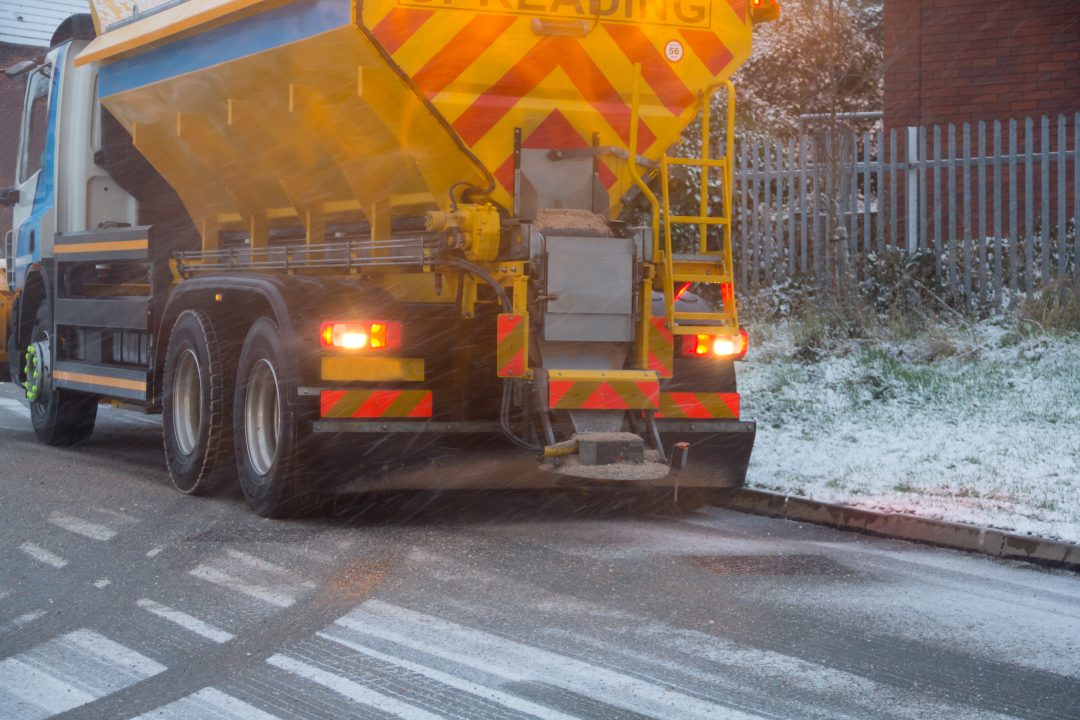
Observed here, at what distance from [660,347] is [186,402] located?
3.12 metres

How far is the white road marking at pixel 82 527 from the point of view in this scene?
24.7ft

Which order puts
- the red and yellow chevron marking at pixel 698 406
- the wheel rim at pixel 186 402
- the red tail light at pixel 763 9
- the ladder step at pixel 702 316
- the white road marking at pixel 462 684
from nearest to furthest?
the white road marking at pixel 462 684 → the ladder step at pixel 702 316 → the red and yellow chevron marking at pixel 698 406 → the red tail light at pixel 763 9 → the wheel rim at pixel 186 402

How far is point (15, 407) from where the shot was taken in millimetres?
14789

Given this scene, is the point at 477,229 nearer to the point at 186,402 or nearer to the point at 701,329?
the point at 701,329

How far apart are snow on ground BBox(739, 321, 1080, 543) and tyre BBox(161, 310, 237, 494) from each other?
3.05m

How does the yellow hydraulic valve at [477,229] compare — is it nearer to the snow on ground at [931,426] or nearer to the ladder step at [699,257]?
the ladder step at [699,257]

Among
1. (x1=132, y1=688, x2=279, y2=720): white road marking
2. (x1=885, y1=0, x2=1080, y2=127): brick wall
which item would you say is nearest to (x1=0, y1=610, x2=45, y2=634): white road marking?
(x1=132, y1=688, x2=279, y2=720): white road marking

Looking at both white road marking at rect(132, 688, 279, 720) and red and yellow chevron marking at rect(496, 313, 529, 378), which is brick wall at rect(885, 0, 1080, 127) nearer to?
red and yellow chevron marking at rect(496, 313, 529, 378)

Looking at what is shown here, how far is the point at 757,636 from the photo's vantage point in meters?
5.45

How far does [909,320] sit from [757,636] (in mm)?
8479

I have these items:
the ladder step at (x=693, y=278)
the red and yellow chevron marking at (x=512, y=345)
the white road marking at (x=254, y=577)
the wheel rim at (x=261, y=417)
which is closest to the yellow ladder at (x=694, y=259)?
the ladder step at (x=693, y=278)

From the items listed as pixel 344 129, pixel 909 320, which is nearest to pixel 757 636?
pixel 344 129

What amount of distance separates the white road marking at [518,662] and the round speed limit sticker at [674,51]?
12.0ft

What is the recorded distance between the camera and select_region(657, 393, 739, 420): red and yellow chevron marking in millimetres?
Answer: 8156
